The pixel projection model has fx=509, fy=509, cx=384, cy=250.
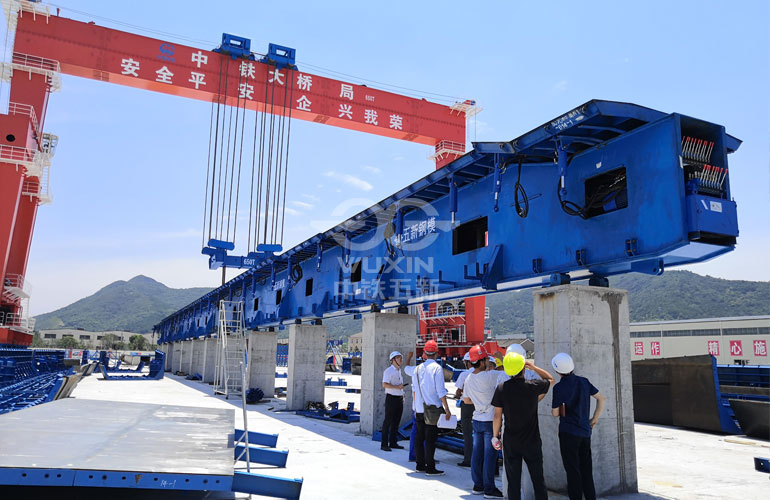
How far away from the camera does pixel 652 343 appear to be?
47094mm

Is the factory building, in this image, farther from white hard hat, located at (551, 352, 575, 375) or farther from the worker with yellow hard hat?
the worker with yellow hard hat

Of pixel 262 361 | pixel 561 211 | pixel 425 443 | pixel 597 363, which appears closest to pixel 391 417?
pixel 425 443

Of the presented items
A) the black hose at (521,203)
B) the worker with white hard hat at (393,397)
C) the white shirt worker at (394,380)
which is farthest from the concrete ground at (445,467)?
the black hose at (521,203)

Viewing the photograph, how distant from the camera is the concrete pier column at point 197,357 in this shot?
34.2m

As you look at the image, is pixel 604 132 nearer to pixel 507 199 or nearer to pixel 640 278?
pixel 507 199

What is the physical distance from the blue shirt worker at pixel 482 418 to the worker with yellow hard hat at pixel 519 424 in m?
1.04

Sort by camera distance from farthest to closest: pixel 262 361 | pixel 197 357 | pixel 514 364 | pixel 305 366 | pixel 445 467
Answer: pixel 197 357
pixel 262 361
pixel 305 366
pixel 445 467
pixel 514 364

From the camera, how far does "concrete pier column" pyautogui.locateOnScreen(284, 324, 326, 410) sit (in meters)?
16.5

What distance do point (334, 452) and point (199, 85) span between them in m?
15.2

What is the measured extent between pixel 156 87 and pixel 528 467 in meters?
19.1

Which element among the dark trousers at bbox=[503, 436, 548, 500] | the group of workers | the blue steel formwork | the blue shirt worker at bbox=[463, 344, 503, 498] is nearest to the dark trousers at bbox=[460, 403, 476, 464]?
the blue shirt worker at bbox=[463, 344, 503, 498]

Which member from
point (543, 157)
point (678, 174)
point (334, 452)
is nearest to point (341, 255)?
point (334, 452)

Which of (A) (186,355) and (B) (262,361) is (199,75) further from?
(A) (186,355)

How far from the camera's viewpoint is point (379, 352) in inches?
463
